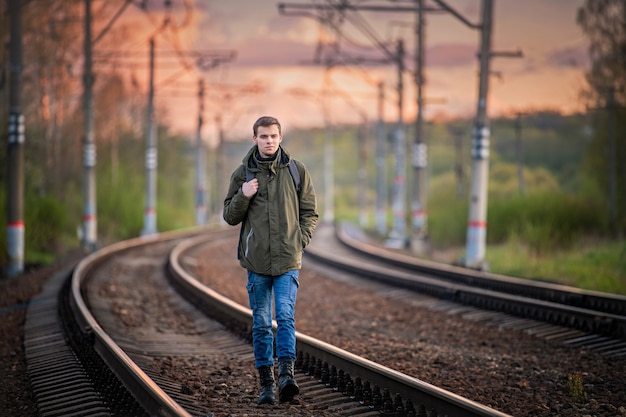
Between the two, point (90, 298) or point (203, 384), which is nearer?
point (203, 384)

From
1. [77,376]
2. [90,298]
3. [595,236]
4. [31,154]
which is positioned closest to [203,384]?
[77,376]

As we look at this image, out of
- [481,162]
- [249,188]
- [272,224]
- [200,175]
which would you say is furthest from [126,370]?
[200,175]

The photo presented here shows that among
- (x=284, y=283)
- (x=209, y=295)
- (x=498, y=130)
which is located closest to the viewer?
(x=284, y=283)

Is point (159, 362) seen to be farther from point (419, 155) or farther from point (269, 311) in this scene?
point (419, 155)

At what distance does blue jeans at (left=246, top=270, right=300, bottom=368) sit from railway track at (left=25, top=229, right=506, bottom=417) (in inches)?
16.6

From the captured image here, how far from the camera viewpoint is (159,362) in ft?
29.9

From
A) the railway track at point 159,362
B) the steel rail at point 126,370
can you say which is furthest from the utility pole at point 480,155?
the steel rail at point 126,370

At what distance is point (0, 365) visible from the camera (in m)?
9.47

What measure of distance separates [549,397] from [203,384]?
8.98 feet

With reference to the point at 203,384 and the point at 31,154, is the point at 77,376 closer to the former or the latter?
the point at 203,384

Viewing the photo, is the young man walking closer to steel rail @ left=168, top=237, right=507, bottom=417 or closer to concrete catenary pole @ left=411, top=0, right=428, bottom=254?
steel rail @ left=168, top=237, right=507, bottom=417

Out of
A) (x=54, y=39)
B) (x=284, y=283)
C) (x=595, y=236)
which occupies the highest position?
(x=54, y=39)

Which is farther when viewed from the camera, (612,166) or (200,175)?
(200,175)

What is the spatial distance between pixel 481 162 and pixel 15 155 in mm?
10264
